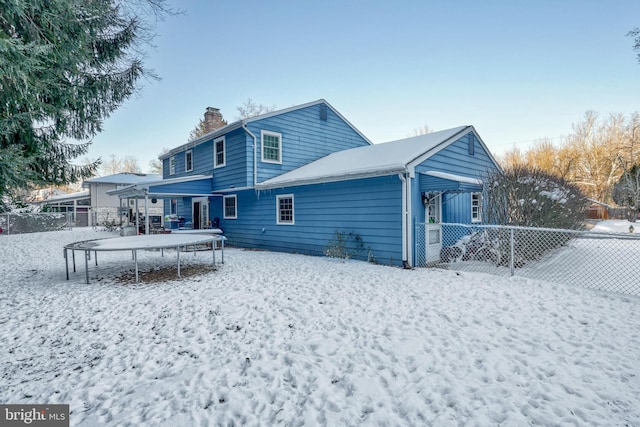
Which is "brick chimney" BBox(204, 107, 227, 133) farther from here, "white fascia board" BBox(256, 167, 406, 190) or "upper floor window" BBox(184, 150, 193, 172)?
"white fascia board" BBox(256, 167, 406, 190)

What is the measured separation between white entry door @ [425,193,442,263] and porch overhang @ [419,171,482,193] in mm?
449

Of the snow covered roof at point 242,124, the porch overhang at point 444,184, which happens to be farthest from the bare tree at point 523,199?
the snow covered roof at point 242,124

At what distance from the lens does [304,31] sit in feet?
42.3

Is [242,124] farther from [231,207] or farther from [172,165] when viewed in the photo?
[172,165]

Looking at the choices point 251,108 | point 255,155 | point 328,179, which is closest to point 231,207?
point 255,155

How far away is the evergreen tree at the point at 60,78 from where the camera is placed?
4676 millimetres

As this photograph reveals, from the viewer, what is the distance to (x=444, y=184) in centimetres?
784

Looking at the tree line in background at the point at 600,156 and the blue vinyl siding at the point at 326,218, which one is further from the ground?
the tree line in background at the point at 600,156

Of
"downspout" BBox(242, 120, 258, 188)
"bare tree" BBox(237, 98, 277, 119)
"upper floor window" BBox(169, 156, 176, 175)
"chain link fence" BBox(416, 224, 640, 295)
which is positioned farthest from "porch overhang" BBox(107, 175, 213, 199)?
"bare tree" BBox(237, 98, 277, 119)

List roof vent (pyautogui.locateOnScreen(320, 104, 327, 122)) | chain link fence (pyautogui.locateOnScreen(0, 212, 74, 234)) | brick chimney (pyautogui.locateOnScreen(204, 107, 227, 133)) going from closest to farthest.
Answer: roof vent (pyautogui.locateOnScreen(320, 104, 327, 122)) → brick chimney (pyautogui.locateOnScreen(204, 107, 227, 133)) → chain link fence (pyautogui.locateOnScreen(0, 212, 74, 234))

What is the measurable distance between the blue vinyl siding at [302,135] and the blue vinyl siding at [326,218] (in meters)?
1.65

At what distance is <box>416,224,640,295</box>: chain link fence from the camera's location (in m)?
6.57

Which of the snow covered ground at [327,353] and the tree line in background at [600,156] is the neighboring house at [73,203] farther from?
the tree line in background at [600,156]

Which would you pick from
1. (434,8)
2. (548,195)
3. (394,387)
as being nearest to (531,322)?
(394,387)
